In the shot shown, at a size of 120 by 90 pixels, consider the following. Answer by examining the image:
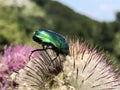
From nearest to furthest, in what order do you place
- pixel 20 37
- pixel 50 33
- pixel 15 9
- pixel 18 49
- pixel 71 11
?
pixel 50 33
pixel 18 49
pixel 20 37
pixel 15 9
pixel 71 11

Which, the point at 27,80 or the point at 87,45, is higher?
the point at 87,45

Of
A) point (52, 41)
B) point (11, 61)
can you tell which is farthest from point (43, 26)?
point (52, 41)

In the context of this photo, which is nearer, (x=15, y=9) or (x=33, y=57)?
(x=33, y=57)

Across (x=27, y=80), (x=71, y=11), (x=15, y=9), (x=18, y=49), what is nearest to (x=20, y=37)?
(x=15, y=9)

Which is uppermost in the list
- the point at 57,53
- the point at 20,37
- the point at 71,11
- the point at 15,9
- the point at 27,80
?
the point at 71,11

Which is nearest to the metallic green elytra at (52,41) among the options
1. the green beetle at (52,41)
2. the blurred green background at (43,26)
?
the green beetle at (52,41)

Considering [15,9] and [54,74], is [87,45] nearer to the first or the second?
[54,74]
